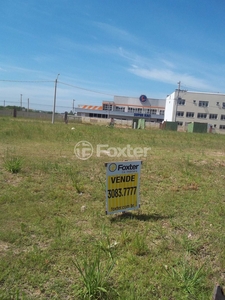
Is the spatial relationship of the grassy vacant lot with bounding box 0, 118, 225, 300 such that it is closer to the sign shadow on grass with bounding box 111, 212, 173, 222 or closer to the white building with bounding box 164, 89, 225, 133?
the sign shadow on grass with bounding box 111, 212, 173, 222

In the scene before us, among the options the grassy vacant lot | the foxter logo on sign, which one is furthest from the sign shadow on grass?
the foxter logo on sign

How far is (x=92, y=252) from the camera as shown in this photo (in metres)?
2.58

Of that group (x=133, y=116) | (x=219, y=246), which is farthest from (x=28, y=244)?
(x=133, y=116)

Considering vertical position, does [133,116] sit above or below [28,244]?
above

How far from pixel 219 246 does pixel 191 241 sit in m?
0.35

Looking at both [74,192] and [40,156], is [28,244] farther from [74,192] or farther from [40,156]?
[40,156]

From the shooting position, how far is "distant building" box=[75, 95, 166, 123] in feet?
222

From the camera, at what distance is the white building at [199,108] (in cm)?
5662

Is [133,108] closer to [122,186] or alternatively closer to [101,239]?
[122,186]

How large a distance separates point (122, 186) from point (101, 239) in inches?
32.7

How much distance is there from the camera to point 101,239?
2.84 metres

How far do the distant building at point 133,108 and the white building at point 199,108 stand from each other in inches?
469

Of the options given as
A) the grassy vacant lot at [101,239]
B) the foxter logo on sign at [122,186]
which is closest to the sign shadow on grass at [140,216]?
the grassy vacant lot at [101,239]

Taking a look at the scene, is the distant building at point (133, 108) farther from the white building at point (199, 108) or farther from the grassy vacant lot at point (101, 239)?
the grassy vacant lot at point (101, 239)
